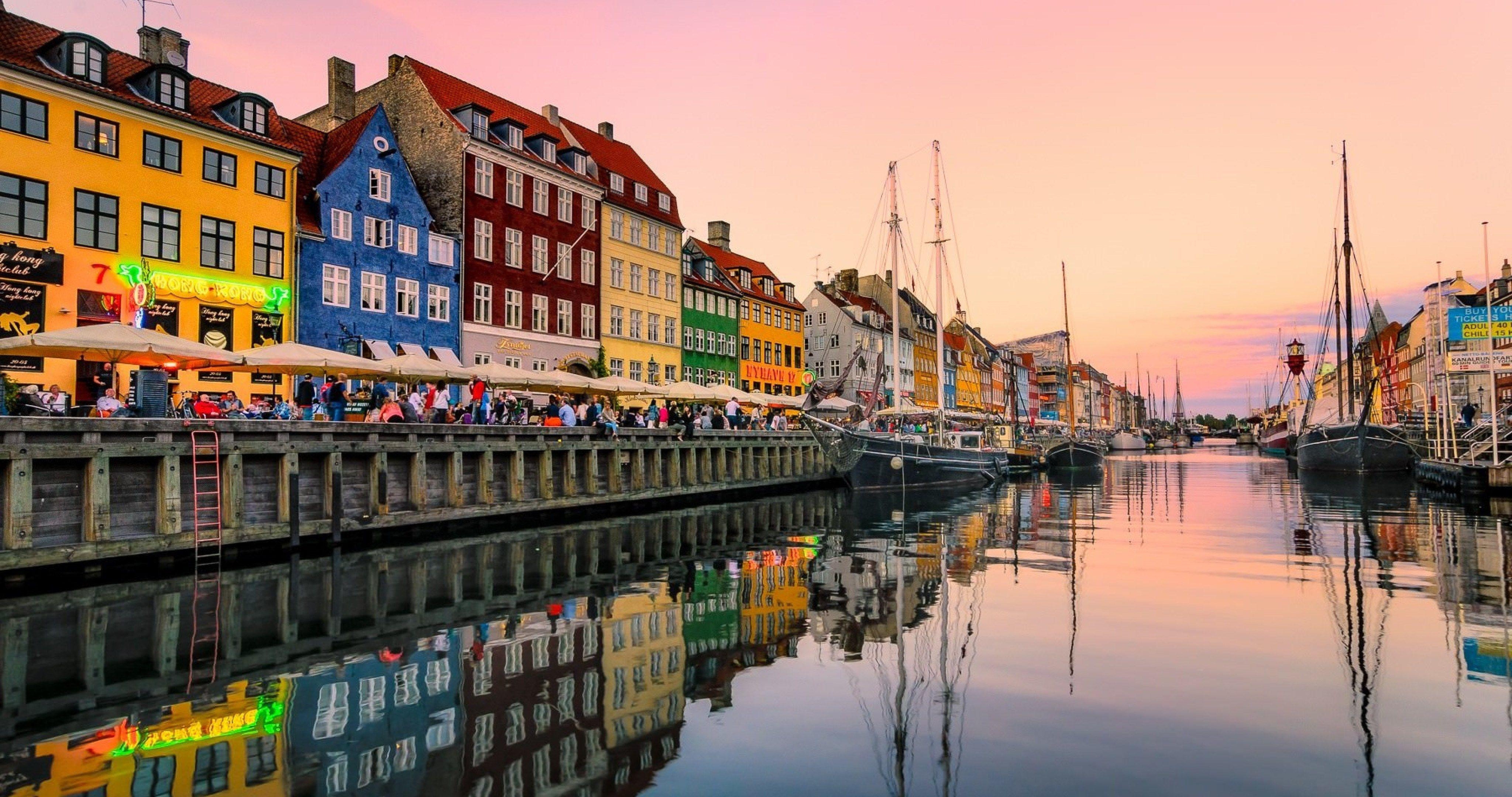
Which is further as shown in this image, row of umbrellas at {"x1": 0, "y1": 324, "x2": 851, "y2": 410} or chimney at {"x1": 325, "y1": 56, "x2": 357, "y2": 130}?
chimney at {"x1": 325, "y1": 56, "x2": 357, "y2": 130}

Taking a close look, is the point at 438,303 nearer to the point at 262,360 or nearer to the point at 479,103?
the point at 479,103

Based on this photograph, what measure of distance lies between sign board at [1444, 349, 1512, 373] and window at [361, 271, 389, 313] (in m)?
47.1

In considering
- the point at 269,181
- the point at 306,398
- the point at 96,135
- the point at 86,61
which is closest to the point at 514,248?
the point at 269,181

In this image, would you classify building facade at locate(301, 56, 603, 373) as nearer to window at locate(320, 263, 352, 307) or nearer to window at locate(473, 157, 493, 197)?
window at locate(473, 157, 493, 197)

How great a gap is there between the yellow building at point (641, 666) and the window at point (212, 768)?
322 cm

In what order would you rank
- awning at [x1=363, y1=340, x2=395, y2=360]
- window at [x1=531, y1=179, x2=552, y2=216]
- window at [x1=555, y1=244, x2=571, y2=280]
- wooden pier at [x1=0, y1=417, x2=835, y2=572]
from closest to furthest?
1. wooden pier at [x1=0, y1=417, x2=835, y2=572]
2. awning at [x1=363, y1=340, x2=395, y2=360]
3. window at [x1=531, y1=179, x2=552, y2=216]
4. window at [x1=555, y1=244, x2=571, y2=280]

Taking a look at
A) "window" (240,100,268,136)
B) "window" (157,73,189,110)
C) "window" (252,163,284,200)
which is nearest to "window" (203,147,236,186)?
"window" (252,163,284,200)

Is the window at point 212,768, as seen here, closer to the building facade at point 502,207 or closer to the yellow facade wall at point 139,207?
the yellow facade wall at point 139,207

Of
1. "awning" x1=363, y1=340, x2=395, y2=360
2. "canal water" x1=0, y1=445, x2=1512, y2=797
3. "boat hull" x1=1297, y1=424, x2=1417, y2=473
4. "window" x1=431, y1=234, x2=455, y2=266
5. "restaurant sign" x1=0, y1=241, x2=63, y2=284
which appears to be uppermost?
"window" x1=431, y1=234, x2=455, y2=266

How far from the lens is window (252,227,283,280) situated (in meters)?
34.5

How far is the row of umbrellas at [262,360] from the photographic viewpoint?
60.1 ft

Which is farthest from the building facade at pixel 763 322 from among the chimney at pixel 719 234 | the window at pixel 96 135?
the window at pixel 96 135

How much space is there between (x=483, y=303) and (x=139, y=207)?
16.0m

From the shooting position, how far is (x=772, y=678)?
11.0 m
